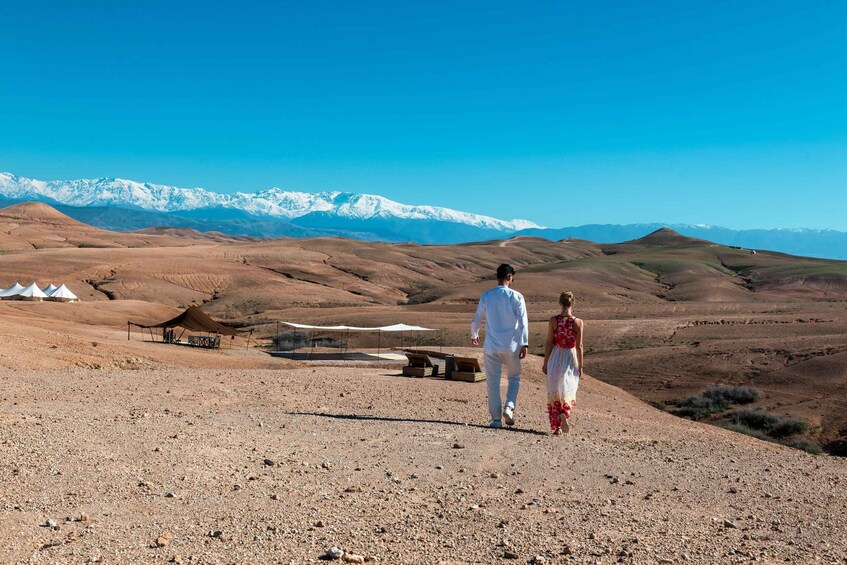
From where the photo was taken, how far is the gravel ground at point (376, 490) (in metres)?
5.89

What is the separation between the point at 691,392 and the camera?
1145 inches

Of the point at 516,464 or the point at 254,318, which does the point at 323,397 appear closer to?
the point at 516,464

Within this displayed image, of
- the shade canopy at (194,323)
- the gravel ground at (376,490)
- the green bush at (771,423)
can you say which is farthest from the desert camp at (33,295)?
the green bush at (771,423)

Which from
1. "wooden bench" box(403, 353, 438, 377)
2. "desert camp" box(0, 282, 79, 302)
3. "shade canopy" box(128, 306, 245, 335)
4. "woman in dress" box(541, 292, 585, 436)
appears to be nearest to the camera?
"woman in dress" box(541, 292, 585, 436)

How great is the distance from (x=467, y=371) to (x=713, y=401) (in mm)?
10205

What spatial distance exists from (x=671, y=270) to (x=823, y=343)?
260 ft

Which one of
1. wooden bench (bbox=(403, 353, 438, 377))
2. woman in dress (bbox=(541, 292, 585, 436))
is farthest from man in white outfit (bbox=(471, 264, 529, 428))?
wooden bench (bbox=(403, 353, 438, 377))

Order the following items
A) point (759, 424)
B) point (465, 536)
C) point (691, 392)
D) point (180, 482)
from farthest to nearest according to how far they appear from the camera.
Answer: point (691, 392) < point (759, 424) < point (180, 482) < point (465, 536)

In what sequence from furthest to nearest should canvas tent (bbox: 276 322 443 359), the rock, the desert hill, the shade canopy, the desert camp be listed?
1. the desert camp
2. the shade canopy
3. canvas tent (bbox: 276 322 443 359)
4. the desert hill
5. the rock

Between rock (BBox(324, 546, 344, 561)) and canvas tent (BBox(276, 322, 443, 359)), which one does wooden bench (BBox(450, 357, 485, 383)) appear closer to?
canvas tent (BBox(276, 322, 443, 359))

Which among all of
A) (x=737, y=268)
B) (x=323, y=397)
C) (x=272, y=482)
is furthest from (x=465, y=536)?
(x=737, y=268)

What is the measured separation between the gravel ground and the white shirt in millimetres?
1426

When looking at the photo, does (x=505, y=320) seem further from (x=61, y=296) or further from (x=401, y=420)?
(x=61, y=296)

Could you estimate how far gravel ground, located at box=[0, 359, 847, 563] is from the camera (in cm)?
589
